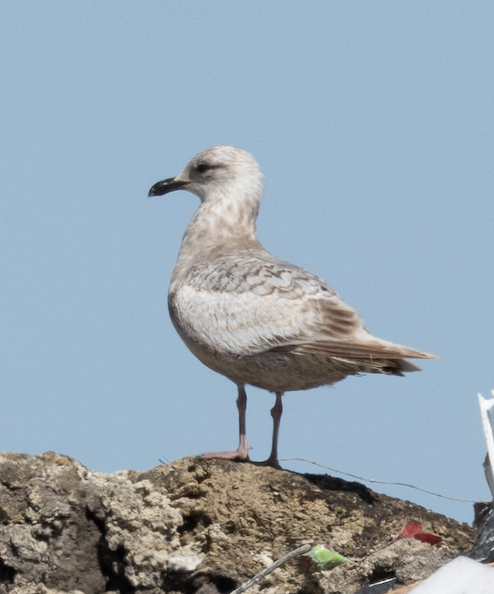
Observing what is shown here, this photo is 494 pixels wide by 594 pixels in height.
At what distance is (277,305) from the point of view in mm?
9742

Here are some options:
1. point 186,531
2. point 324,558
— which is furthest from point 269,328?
point 324,558

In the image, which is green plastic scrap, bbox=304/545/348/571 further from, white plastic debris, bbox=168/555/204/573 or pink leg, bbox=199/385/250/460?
pink leg, bbox=199/385/250/460

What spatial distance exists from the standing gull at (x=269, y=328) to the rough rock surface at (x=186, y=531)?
1025mm

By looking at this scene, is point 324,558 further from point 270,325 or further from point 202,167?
point 202,167

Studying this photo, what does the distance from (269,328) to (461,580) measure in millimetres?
4009

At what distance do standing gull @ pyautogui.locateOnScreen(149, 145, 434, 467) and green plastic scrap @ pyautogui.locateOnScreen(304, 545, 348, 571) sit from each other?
1620 millimetres

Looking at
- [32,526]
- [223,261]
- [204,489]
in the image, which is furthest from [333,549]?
[223,261]

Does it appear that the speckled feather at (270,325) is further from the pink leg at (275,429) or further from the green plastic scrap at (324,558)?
the green plastic scrap at (324,558)

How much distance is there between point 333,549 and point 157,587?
1094 mm

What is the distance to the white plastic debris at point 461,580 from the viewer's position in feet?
19.1

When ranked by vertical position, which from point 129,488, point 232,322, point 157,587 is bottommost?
point 157,587

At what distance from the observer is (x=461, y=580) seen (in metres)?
5.88

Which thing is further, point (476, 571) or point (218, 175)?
point (218, 175)

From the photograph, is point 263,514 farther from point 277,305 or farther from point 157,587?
point 277,305
